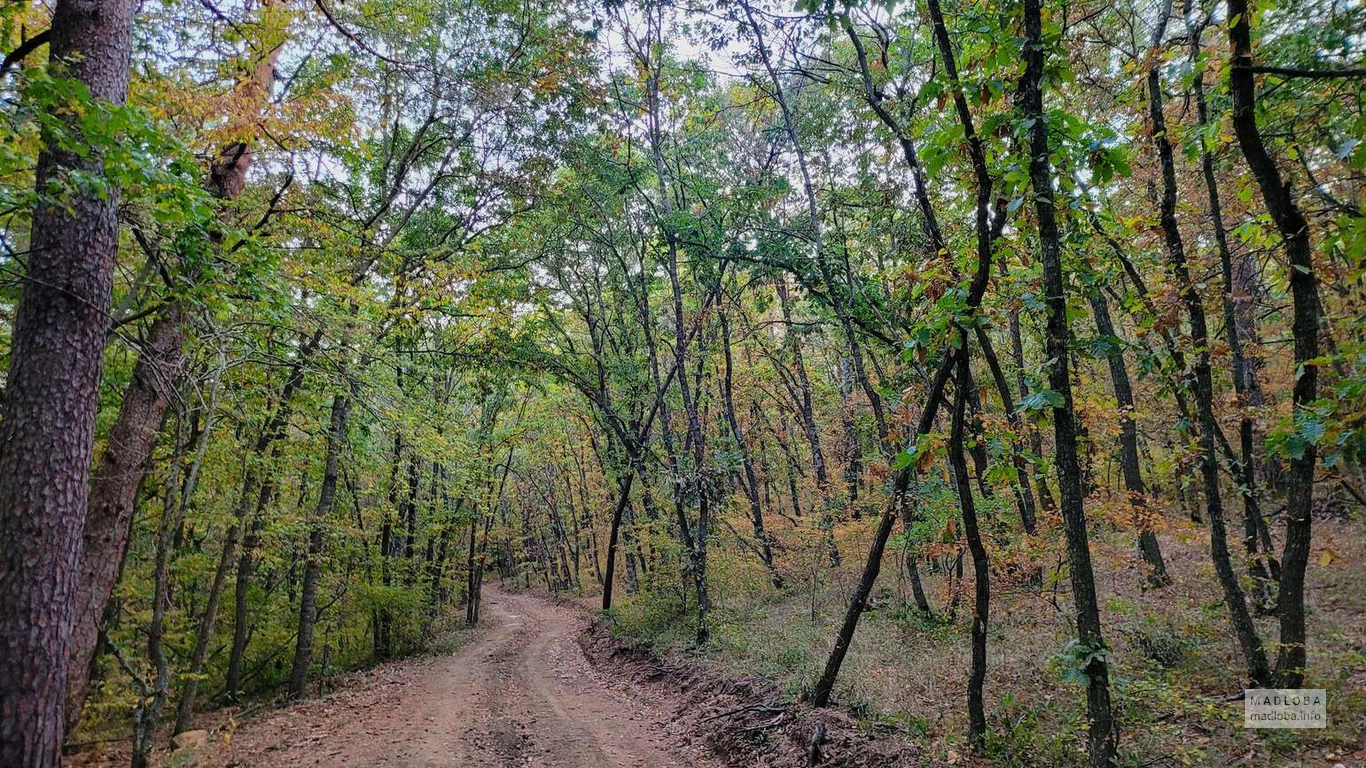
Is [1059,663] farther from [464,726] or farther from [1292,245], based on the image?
[464,726]

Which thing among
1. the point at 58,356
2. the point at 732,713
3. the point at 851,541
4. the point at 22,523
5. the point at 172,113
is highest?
the point at 172,113

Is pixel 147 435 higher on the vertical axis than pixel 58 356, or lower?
lower

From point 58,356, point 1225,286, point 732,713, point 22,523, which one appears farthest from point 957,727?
point 58,356

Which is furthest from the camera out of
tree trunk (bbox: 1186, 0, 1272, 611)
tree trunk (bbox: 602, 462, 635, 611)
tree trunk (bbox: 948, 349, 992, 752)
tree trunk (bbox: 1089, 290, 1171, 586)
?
tree trunk (bbox: 602, 462, 635, 611)

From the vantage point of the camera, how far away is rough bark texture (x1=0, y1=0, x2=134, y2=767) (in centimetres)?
379

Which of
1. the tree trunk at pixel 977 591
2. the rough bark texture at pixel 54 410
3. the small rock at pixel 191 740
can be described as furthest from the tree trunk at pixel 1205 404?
the small rock at pixel 191 740

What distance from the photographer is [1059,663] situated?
14.1 ft

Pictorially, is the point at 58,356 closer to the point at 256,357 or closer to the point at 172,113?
the point at 256,357

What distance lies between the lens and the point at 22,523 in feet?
12.8

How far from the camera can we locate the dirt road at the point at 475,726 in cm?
730

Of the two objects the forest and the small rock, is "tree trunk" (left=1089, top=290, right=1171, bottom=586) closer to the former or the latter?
the forest

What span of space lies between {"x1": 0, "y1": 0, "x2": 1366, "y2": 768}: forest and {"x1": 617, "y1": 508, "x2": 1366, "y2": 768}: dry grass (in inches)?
2.6

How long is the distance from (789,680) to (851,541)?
4.02 metres

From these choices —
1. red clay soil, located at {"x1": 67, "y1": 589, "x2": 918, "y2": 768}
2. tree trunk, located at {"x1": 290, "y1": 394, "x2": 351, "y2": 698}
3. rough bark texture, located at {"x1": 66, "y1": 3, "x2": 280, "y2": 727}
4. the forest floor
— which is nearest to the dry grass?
red clay soil, located at {"x1": 67, "y1": 589, "x2": 918, "y2": 768}
